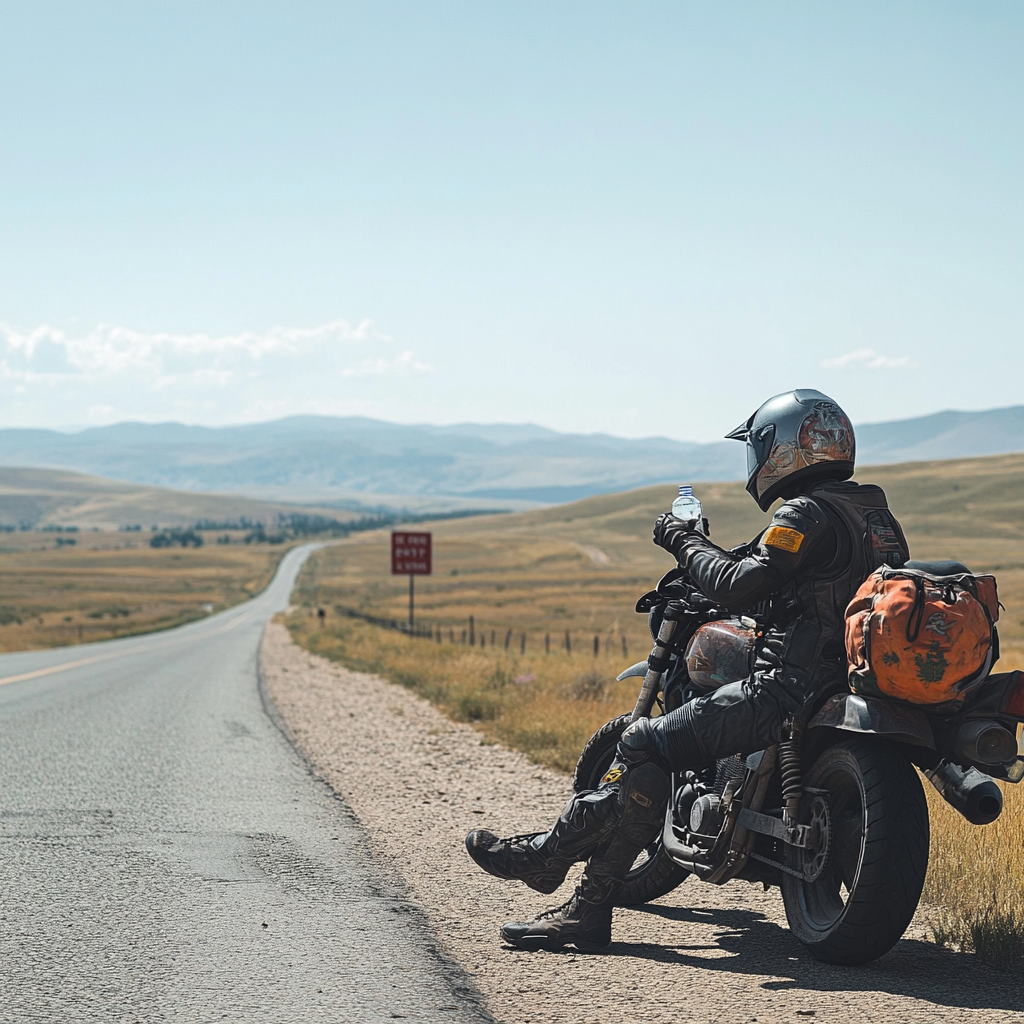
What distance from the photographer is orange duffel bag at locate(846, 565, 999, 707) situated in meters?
4.10

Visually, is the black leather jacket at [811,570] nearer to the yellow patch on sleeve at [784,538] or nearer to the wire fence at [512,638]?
the yellow patch on sleeve at [784,538]

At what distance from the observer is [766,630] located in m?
5.02

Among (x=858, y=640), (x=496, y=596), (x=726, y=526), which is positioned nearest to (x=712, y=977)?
(x=858, y=640)

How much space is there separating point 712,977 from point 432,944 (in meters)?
1.30

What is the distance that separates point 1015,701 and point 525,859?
2.45 meters

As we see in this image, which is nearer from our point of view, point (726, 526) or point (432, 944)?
point (432, 944)

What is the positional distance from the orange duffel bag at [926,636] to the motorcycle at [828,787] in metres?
0.13

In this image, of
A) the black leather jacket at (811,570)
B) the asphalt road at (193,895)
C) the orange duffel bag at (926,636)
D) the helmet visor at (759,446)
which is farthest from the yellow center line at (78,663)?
the orange duffel bag at (926,636)

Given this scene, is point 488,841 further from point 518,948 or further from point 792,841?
point 792,841

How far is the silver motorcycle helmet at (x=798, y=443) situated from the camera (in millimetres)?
5090

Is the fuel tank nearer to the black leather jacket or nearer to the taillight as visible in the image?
the black leather jacket

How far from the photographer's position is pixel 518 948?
5203 mm

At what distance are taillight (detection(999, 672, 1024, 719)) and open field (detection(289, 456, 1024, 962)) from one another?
4.28 feet

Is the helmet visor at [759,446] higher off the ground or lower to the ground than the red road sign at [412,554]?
higher
